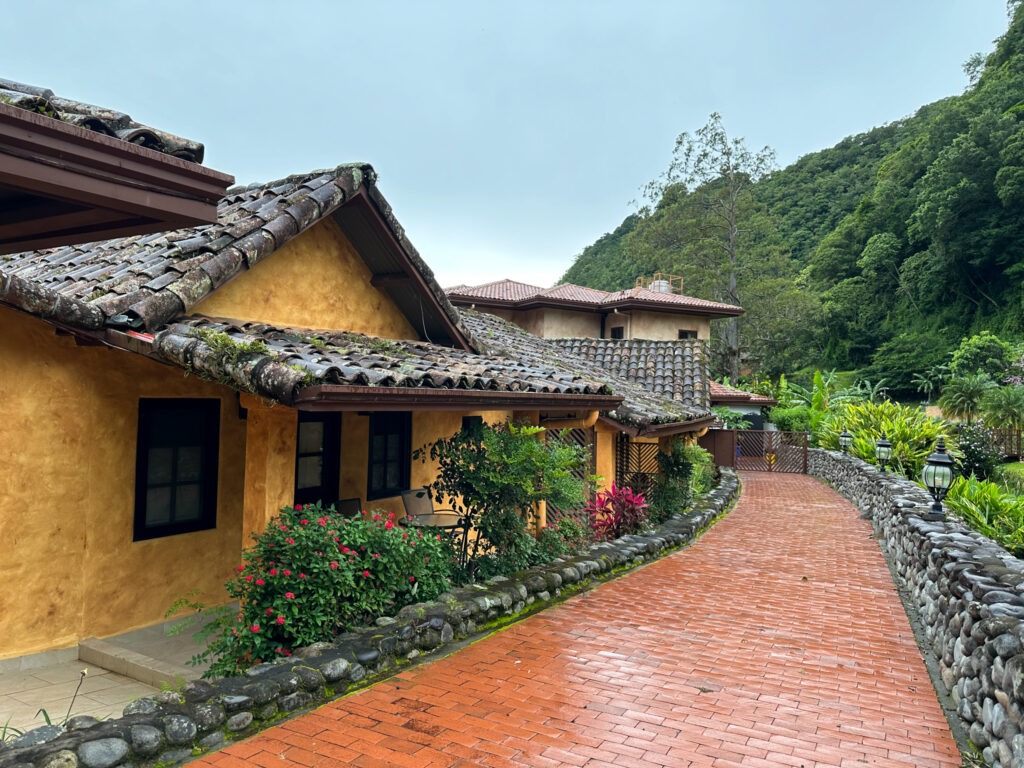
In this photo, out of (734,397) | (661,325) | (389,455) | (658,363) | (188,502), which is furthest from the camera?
(661,325)

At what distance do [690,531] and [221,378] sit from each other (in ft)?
31.7

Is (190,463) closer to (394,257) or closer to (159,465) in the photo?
(159,465)

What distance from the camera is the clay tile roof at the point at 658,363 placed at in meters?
16.2

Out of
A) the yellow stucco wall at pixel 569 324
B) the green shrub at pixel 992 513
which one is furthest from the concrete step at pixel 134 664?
the yellow stucco wall at pixel 569 324

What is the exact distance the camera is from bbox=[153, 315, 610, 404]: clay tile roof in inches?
190

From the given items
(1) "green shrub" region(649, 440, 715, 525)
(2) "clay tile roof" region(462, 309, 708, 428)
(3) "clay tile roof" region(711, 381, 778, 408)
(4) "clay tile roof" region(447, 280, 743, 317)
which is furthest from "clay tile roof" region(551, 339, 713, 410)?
(3) "clay tile roof" region(711, 381, 778, 408)

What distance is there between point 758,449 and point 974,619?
83.9 feet

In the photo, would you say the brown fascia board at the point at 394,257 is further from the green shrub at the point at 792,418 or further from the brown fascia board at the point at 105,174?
the green shrub at the point at 792,418

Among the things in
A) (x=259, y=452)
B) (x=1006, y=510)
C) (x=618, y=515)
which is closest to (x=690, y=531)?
(x=618, y=515)

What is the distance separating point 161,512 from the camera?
6.48m

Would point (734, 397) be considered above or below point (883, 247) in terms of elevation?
below

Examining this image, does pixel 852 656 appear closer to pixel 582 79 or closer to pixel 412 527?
pixel 412 527

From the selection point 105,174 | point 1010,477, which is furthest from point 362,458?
point 1010,477

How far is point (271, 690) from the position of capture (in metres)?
4.35
